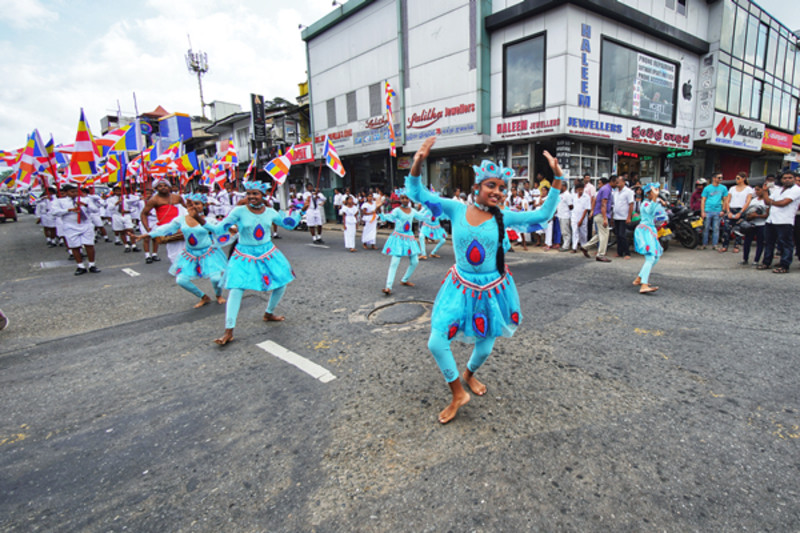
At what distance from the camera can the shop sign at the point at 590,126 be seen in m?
13.8

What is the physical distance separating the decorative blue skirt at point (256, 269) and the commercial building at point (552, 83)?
1205cm

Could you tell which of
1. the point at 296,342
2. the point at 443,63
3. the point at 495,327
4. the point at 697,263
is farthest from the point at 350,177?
the point at 495,327

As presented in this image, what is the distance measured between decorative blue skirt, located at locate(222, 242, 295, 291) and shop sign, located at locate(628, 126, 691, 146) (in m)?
15.9

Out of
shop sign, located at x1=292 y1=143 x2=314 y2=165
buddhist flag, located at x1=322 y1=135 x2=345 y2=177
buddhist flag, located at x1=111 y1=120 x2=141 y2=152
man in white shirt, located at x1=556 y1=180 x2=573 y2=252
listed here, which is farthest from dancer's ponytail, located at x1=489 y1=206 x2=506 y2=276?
shop sign, located at x1=292 y1=143 x2=314 y2=165

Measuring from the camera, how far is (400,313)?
18.1 ft

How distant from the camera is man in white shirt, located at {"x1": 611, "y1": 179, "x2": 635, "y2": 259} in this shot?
9375 millimetres

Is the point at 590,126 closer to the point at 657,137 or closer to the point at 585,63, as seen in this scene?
the point at 585,63

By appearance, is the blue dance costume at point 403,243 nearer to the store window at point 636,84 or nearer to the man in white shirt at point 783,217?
the man in white shirt at point 783,217

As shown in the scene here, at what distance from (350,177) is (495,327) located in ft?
72.3

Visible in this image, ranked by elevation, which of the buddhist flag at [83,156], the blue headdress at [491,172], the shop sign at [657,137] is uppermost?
the shop sign at [657,137]

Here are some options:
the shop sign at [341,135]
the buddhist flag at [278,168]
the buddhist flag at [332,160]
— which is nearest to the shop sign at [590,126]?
the buddhist flag at [332,160]

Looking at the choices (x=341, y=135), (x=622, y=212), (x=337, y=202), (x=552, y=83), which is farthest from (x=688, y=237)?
(x=341, y=135)

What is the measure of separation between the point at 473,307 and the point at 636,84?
57.2 feet

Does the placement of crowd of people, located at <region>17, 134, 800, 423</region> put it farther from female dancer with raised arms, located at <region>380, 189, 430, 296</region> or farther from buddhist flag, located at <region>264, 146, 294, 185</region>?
buddhist flag, located at <region>264, 146, 294, 185</region>
